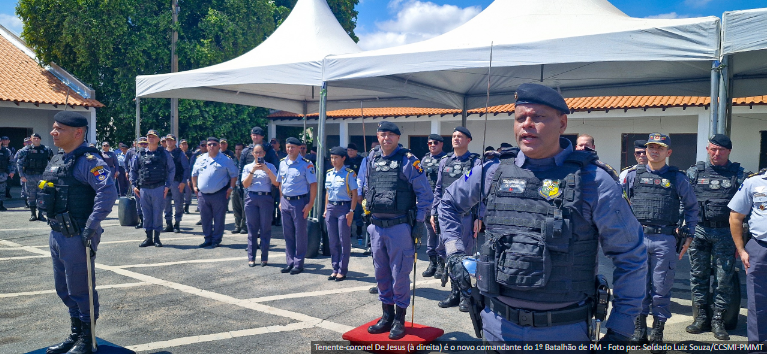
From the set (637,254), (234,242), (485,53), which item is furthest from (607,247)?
(234,242)

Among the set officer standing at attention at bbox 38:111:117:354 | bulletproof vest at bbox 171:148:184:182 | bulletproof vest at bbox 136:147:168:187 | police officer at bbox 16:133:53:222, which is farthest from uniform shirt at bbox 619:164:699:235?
police officer at bbox 16:133:53:222

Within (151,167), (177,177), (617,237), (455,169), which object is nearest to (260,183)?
(151,167)

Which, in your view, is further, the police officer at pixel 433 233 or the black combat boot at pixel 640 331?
the police officer at pixel 433 233

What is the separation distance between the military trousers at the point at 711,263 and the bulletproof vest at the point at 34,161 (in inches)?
514

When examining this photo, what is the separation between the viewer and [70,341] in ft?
14.7

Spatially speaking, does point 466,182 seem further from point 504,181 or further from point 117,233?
point 117,233

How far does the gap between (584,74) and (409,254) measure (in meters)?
5.75

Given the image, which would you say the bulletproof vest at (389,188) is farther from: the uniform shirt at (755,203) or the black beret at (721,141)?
the black beret at (721,141)

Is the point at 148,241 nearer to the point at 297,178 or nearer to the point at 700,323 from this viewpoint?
the point at 297,178

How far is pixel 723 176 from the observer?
5.48 metres

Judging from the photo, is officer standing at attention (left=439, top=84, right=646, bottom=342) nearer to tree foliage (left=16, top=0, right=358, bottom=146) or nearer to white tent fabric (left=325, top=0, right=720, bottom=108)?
white tent fabric (left=325, top=0, right=720, bottom=108)

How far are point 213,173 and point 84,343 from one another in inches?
197

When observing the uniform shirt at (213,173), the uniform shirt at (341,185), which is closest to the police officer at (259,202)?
the uniform shirt at (341,185)

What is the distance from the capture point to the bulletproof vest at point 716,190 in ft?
17.6
